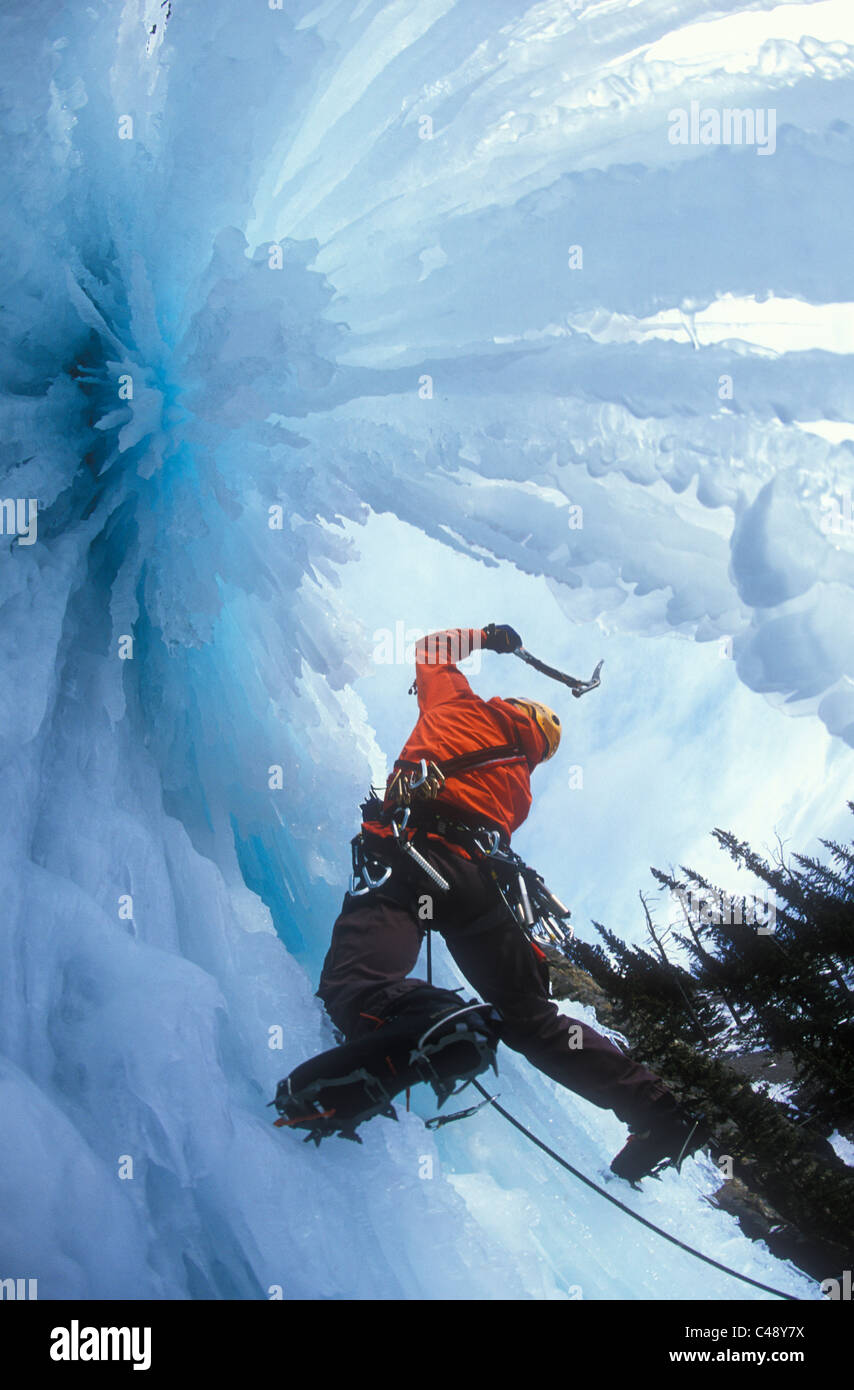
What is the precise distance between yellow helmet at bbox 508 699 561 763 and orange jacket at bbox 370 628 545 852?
0.07 ft

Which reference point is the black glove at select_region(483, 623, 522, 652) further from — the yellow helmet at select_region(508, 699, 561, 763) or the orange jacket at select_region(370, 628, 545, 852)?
the yellow helmet at select_region(508, 699, 561, 763)

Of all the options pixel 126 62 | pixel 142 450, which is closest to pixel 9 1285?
pixel 142 450

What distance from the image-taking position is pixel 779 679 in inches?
63.8

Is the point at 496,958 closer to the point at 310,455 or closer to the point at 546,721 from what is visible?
the point at 546,721

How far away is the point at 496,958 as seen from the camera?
6.54 ft

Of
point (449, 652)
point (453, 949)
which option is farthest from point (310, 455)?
point (453, 949)

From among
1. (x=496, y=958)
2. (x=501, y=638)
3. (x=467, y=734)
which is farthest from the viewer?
(x=501, y=638)

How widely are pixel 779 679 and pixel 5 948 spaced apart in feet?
6.01

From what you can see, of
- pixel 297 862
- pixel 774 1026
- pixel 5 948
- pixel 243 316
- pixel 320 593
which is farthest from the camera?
pixel 774 1026

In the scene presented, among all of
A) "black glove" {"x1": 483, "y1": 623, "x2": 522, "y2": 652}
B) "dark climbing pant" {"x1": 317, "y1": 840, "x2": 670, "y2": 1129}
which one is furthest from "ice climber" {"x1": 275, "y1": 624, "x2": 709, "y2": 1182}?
"black glove" {"x1": 483, "y1": 623, "x2": 522, "y2": 652}

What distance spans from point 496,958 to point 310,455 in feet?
5.05

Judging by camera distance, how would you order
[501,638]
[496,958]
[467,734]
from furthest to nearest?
1. [501,638]
2. [467,734]
3. [496,958]
